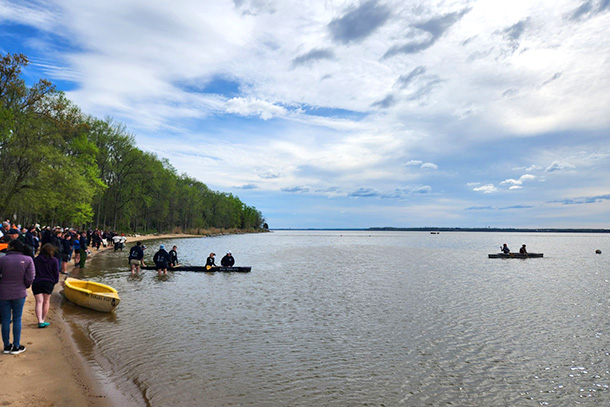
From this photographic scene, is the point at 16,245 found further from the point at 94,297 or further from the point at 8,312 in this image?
the point at 94,297

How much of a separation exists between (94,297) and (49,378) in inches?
291

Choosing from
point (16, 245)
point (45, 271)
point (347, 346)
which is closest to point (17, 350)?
point (45, 271)

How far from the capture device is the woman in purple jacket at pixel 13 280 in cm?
765

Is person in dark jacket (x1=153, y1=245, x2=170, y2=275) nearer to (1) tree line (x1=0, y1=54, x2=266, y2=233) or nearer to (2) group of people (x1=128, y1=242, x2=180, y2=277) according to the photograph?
(2) group of people (x1=128, y1=242, x2=180, y2=277)

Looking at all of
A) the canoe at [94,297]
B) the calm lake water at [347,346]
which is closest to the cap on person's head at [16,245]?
the calm lake water at [347,346]

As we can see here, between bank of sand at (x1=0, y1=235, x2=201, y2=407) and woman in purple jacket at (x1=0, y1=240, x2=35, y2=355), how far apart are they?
81cm

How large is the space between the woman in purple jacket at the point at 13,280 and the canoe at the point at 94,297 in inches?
249

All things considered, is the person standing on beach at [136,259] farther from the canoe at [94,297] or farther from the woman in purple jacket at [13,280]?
the woman in purple jacket at [13,280]

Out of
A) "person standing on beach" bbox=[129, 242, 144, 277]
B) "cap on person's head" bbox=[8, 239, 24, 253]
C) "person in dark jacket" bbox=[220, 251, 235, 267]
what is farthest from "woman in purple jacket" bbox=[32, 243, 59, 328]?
"person in dark jacket" bbox=[220, 251, 235, 267]

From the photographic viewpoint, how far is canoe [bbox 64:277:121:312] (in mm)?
14273

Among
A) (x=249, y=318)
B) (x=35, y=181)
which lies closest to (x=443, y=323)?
(x=249, y=318)

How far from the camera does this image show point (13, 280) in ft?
25.3

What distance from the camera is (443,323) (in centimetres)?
1490

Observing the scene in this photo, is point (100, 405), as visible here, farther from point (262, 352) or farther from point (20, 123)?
point (20, 123)
